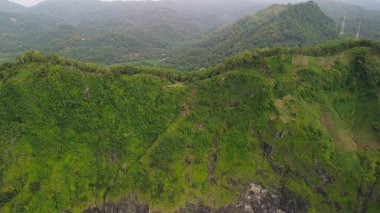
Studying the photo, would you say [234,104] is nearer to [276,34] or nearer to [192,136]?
[192,136]

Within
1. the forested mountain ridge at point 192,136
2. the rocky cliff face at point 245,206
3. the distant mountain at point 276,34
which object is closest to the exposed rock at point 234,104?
the forested mountain ridge at point 192,136

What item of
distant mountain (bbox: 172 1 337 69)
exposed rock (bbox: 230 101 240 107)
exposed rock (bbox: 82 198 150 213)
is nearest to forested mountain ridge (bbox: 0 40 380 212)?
exposed rock (bbox: 82 198 150 213)

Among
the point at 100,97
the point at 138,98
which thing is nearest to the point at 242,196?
the point at 138,98

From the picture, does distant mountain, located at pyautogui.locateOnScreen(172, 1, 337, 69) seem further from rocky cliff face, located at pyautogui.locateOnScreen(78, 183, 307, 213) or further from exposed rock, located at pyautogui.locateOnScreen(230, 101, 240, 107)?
rocky cliff face, located at pyautogui.locateOnScreen(78, 183, 307, 213)

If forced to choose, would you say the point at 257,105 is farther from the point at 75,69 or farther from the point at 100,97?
the point at 75,69

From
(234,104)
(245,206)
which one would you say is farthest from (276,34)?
(245,206)

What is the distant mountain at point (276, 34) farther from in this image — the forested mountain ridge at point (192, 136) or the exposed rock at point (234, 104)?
the exposed rock at point (234, 104)
